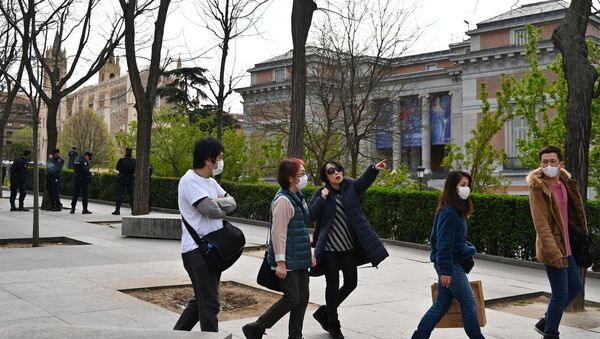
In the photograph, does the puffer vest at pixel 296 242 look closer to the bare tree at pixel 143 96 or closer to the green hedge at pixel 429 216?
the green hedge at pixel 429 216

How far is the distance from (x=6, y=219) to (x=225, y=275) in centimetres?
1034

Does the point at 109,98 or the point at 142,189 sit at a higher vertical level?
the point at 109,98

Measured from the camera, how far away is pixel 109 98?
133 meters

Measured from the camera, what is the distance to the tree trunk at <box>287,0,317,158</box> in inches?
478

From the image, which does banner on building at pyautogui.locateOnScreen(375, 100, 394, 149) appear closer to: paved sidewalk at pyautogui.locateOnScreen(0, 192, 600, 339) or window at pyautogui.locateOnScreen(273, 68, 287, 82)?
paved sidewalk at pyautogui.locateOnScreen(0, 192, 600, 339)

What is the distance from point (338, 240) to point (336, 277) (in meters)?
0.34

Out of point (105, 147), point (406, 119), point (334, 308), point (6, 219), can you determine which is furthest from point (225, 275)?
point (105, 147)

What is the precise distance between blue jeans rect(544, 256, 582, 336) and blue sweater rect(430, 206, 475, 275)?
983 millimetres

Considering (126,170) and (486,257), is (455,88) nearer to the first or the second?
(126,170)

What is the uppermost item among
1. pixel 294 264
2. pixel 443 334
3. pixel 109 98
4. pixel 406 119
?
pixel 109 98

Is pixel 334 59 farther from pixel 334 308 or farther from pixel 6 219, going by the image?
pixel 334 308

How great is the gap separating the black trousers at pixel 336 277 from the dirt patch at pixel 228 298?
4.13 feet

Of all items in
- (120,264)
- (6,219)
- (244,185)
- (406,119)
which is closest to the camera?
(120,264)

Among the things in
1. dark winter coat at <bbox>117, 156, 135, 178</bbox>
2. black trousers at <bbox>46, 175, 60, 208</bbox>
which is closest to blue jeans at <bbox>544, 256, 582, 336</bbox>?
dark winter coat at <bbox>117, 156, 135, 178</bbox>
